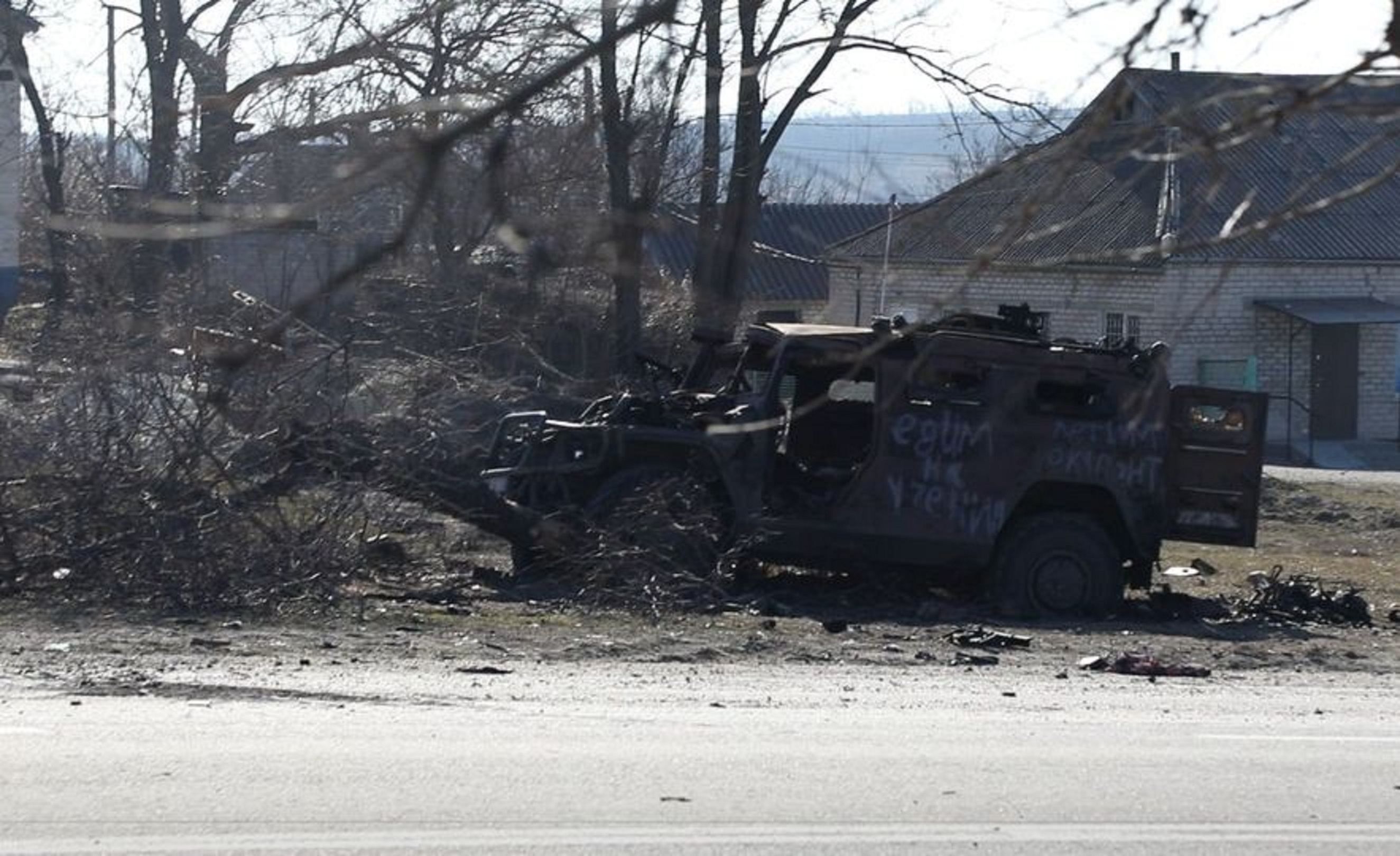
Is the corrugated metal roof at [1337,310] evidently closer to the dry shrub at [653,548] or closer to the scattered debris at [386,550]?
the dry shrub at [653,548]

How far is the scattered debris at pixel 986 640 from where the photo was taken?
466 inches

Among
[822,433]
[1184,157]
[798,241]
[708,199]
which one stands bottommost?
[822,433]

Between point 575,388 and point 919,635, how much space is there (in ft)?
23.1

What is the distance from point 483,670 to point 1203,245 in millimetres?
6360

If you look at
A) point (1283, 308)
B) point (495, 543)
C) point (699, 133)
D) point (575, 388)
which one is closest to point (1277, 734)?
point (495, 543)

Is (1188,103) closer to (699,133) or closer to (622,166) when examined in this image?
(622,166)

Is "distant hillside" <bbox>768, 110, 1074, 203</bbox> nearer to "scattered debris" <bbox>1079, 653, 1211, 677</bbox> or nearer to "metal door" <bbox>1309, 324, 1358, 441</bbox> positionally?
"scattered debris" <bbox>1079, 653, 1211, 677</bbox>

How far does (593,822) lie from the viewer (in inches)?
246

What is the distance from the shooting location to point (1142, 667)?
11.1 meters

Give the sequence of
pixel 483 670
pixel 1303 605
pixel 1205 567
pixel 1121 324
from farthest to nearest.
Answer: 1. pixel 1121 324
2. pixel 1205 567
3. pixel 1303 605
4. pixel 483 670

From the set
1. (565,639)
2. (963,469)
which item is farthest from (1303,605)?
(565,639)

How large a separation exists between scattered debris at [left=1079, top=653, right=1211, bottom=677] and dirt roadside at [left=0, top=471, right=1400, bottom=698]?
0.16 metres

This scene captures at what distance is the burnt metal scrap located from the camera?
1371 cm

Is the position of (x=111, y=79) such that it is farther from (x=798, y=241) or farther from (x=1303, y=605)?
(x=798, y=241)
